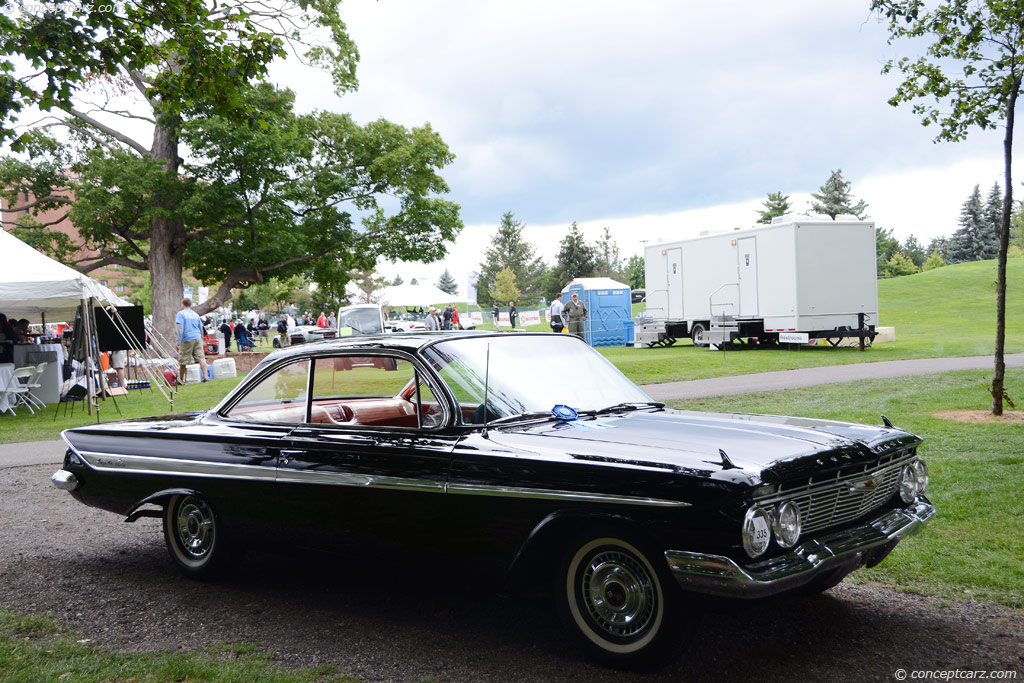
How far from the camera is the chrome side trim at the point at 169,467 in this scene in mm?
4754

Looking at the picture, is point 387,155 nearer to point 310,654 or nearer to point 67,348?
point 67,348

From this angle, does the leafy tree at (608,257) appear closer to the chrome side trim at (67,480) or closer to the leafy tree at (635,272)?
the leafy tree at (635,272)

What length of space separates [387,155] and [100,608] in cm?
2590

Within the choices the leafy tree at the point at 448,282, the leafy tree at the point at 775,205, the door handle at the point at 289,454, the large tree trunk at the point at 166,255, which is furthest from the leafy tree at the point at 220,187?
the leafy tree at the point at 448,282

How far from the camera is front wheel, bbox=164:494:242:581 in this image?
16.6ft

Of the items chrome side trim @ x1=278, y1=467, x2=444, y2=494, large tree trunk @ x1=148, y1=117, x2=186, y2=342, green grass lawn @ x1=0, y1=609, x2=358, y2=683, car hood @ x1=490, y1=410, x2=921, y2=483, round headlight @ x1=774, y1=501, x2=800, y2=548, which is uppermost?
large tree trunk @ x1=148, y1=117, x2=186, y2=342

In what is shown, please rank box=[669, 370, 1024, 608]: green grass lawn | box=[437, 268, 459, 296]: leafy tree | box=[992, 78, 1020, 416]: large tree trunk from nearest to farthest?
1. box=[669, 370, 1024, 608]: green grass lawn
2. box=[992, 78, 1020, 416]: large tree trunk
3. box=[437, 268, 459, 296]: leafy tree

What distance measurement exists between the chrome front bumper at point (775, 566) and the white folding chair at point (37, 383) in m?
15.9

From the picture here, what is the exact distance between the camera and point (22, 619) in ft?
15.3

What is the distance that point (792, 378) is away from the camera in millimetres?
16719

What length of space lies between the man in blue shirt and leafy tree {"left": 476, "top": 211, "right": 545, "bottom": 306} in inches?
3532

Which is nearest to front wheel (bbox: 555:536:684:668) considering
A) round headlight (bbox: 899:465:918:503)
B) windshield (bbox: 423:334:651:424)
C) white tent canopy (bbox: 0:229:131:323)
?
windshield (bbox: 423:334:651:424)

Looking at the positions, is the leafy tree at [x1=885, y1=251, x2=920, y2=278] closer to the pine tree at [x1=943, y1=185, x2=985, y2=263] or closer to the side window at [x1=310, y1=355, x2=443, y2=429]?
the pine tree at [x1=943, y1=185, x2=985, y2=263]

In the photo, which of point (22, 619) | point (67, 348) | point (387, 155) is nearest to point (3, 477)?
point (22, 619)
